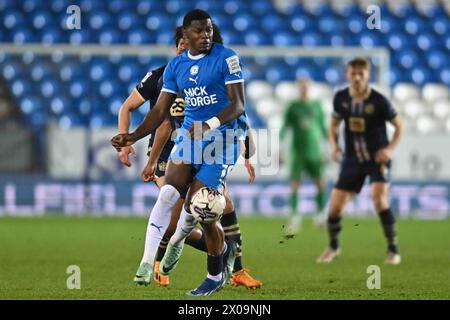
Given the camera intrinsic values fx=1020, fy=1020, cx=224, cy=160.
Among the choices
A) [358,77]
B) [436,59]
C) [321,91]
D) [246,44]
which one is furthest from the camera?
[436,59]

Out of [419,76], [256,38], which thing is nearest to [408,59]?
[419,76]

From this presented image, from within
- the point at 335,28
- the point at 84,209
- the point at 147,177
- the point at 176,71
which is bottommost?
the point at 84,209

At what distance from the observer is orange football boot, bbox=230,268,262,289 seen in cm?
777

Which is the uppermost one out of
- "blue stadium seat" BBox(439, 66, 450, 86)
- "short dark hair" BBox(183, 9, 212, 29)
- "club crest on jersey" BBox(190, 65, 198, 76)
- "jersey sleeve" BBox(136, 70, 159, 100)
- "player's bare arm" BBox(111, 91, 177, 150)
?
"blue stadium seat" BBox(439, 66, 450, 86)

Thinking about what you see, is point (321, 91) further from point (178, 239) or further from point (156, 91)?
point (178, 239)

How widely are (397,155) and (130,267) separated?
380 inches

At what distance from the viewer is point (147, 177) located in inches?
307

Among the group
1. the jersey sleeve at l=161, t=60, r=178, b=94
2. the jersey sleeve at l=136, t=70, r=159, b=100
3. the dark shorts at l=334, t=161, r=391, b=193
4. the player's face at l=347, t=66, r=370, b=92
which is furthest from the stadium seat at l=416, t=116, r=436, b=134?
the jersey sleeve at l=161, t=60, r=178, b=94

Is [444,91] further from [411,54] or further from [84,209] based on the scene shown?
[84,209]

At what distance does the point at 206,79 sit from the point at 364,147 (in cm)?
400

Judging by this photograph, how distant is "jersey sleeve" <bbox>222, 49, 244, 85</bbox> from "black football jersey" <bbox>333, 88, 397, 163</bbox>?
384cm

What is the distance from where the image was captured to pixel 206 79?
7191mm

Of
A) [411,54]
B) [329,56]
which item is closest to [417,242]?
[329,56]

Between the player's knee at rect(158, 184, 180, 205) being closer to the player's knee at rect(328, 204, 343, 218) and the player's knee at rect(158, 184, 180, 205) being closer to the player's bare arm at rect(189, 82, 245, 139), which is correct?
the player's bare arm at rect(189, 82, 245, 139)
